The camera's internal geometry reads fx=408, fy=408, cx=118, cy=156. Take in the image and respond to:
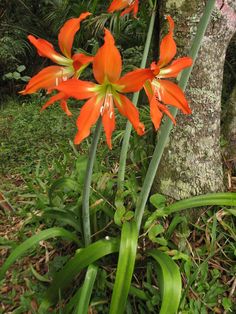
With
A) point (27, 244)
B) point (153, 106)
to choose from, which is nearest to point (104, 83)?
point (153, 106)

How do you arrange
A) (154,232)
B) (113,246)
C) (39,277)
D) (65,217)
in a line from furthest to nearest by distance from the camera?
1. (39,277)
2. (65,217)
3. (154,232)
4. (113,246)

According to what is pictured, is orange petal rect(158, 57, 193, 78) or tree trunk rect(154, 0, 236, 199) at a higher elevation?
orange petal rect(158, 57, 193, 78)

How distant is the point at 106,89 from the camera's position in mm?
1131

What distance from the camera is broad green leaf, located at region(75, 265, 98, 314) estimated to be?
1.58 m

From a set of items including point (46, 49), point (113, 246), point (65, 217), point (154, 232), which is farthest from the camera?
point (65, 217)

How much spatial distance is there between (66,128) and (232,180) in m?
2.31

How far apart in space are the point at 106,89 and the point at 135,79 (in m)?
0.11

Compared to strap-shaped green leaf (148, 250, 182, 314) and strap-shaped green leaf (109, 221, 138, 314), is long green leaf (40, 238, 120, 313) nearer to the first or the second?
strap-shaped green leaf (109, 221, 138, 314)

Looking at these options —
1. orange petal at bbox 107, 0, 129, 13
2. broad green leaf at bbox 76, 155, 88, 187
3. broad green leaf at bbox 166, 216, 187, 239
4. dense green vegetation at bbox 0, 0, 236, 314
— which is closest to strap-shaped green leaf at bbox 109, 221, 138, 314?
dense green vegetation at bbox 0, 0, 236, 314

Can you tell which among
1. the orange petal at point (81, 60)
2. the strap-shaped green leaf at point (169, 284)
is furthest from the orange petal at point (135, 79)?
the strap-shaped green leaf at point (169, 284)

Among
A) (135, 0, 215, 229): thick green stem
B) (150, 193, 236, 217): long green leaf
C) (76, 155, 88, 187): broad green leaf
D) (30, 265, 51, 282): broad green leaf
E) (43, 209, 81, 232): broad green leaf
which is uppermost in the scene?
A: (135, 0, 215, 229): thick green stem

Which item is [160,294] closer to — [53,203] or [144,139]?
[53,203]

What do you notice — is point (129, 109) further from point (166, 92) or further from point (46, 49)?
point (46, 49)

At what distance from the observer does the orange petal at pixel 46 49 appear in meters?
1.16
